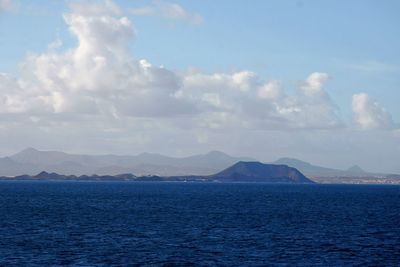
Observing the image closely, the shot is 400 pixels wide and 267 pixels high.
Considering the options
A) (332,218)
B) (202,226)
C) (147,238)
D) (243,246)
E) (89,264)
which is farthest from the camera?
(332,218)

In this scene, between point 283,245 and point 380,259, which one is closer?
point 380,259

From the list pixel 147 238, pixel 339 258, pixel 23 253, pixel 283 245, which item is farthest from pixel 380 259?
pixel 23 253

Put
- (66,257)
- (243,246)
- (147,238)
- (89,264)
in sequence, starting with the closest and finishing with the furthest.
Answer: (89,264) → (66,257) → (243,246) → (147,238)

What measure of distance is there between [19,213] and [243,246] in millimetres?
59259

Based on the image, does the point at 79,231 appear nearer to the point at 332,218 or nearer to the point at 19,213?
the point at 19,213

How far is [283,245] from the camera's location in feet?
254

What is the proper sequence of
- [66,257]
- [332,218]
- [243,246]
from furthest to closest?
[332,218] < [243,246] < [66,257]

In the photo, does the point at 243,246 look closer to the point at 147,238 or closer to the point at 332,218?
the point at 147,238

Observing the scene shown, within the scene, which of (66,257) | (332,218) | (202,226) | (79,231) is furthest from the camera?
(332,218)

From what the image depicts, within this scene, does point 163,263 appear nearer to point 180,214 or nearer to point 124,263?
point 124,263

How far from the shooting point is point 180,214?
406ft

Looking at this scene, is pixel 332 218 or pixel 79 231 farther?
pixel 332 218

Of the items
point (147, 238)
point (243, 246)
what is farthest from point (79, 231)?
point (243, 246)

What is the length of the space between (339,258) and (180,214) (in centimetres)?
5840
